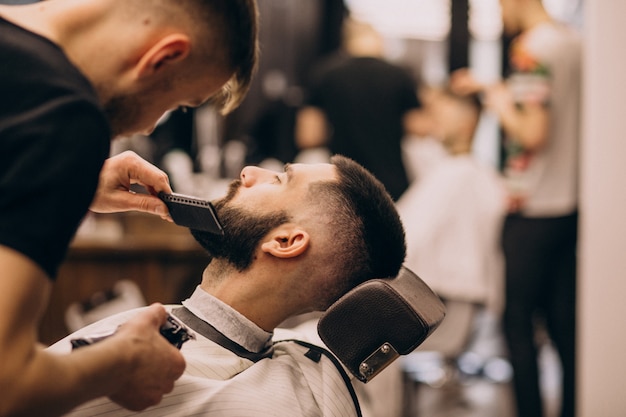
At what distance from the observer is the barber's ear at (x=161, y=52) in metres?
1.03

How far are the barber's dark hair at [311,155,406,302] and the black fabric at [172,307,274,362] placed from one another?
181 millimetres

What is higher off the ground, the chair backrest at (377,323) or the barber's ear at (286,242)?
the barber's ear at (286,242)

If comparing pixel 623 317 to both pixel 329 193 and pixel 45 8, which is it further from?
pixel 45 8

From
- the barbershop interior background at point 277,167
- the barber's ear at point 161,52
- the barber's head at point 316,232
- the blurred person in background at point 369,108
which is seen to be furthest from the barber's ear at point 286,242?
the blurred person in background at point 369,108

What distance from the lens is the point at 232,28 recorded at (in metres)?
1.09

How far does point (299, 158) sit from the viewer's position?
5125 mm

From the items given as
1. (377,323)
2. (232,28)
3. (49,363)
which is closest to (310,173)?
(377,323)

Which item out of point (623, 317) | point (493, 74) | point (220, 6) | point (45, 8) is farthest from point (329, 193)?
point (493, 74)

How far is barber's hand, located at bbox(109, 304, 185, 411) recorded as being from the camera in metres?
0.98

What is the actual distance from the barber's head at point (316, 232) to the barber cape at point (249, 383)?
0.13m

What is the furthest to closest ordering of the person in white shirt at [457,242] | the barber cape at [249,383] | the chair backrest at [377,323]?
the person in white shirt at [457,242]
the chair backrest at [377,323]
the barber cape at [249,383]

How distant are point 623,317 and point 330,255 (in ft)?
5.18

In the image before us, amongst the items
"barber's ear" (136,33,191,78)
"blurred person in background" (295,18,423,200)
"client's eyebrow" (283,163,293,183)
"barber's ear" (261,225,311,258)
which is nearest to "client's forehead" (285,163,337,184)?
"client's eyebrow" (283,163,293,183)

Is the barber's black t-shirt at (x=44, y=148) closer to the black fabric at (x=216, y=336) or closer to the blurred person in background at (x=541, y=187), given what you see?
the black fabric at (x=216, y=336)
